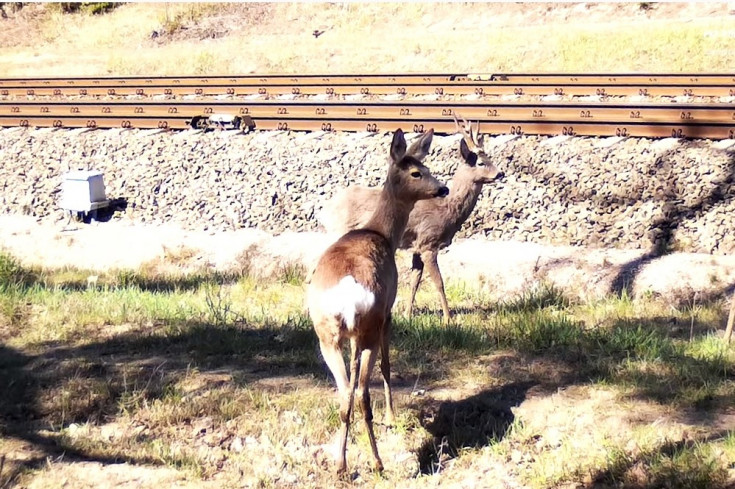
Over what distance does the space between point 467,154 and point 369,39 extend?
58.7 ft

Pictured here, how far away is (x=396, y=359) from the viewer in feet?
24.7

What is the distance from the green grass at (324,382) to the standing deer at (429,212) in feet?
2.95

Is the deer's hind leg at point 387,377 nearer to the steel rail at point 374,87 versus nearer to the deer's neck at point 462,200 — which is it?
the deer's neck at point 462,200

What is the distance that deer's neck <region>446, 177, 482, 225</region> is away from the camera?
10078 mm

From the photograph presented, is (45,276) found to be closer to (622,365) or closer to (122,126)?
(122,126)

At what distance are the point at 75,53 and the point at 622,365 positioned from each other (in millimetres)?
28863

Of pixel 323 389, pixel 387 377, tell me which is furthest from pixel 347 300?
pixel 323 389

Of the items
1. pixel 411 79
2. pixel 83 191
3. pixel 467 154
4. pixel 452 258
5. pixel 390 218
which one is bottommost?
pixel 452 258

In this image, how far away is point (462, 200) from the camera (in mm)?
10109

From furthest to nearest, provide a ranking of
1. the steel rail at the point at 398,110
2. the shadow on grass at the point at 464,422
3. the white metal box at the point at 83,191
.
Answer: the white metal box at the point at 83,191, the steel rail at the point at 398,110, the shadow on grass at the point at 464,422

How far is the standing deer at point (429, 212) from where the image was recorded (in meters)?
9.90

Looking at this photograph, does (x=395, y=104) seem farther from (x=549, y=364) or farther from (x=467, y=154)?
(x=549, y=364)

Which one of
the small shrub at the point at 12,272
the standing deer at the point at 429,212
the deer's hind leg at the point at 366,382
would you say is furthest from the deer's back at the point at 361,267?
the small shrub at the point at 12,272

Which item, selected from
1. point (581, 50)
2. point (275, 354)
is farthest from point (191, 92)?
point (275, 354)
